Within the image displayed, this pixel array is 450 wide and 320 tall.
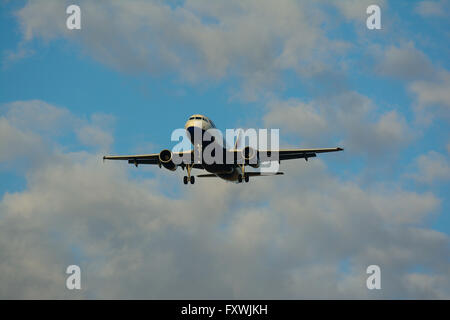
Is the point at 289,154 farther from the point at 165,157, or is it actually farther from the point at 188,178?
the point at 165,157

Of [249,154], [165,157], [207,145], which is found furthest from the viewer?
[165,157]

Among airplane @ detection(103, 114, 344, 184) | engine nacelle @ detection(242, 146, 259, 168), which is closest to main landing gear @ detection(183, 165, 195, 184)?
airplane @ detection(103, 114, 344, 184)

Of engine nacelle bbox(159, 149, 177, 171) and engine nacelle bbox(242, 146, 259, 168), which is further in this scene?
engine nacelle bbox(159, 149, 177, 171)

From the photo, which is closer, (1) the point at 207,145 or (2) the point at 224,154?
(1) the point at 207,145

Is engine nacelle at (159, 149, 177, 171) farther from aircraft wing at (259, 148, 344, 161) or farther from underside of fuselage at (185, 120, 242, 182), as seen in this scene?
aircraft wing at (259, 148, 344, 161)

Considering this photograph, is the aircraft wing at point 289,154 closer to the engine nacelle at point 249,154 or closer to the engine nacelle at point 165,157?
the engine nacelle at point 249,154

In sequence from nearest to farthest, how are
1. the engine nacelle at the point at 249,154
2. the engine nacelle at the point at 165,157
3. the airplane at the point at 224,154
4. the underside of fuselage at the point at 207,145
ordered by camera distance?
the underside of fuselage at the point at 207,145 < the airplane at the point at 224,154 < the engine nacelle at the point at 249,154 < the engine nacelle at the point at 165,157

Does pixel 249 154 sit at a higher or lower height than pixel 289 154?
lower

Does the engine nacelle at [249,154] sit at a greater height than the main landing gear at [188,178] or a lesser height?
greater

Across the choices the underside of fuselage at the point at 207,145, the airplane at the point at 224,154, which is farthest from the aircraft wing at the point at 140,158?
the underside of fuselage at the point at 207,145

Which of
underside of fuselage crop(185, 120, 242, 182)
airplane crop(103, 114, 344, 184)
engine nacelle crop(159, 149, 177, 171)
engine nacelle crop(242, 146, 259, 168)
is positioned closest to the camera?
underside of fuselage crop(185, 120, 242, 182)

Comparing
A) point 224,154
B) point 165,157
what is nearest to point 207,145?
point 224,154
